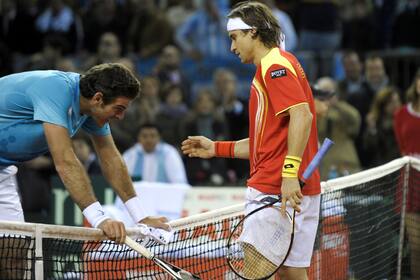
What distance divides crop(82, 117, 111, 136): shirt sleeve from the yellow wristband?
1.60 meters

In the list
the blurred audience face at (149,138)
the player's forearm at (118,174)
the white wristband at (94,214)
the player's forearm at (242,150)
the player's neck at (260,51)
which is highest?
the player's neck at (260,51)

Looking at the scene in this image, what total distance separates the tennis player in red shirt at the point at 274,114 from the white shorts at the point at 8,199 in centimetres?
170

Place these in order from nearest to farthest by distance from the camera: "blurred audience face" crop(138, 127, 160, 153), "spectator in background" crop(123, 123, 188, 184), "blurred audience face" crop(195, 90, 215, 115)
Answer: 1. "spectator in background" crop(123, 123, 188, 184)
2. "blurred audience face" crop(138, 127, 160, 153)
3. "blurred audience face" crop(195, 90, 215, 115)

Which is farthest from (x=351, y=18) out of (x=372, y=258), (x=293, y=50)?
(x=372, y=258)

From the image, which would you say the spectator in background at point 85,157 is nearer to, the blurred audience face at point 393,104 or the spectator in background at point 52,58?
the spectator in background at point 52,58

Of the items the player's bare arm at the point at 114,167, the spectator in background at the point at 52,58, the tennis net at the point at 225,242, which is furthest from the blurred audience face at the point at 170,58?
the player's bare arm at the point at 114,167

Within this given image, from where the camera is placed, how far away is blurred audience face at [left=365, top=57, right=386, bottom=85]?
15.2 meters

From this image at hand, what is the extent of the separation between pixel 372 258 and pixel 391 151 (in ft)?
16.2

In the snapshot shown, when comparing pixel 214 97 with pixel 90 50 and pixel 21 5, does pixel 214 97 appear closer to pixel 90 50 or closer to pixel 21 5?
pixel 90 50

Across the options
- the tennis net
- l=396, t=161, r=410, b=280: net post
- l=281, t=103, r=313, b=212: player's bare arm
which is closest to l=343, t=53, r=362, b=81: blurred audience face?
the tennis net

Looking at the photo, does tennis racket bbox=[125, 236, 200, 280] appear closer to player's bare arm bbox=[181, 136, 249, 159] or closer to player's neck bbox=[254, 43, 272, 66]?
player's bare arm bbox=[181, 136, 249, 159]

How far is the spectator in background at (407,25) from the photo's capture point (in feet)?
54.9

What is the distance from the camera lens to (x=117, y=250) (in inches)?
293

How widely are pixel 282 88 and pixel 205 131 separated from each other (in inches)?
325
